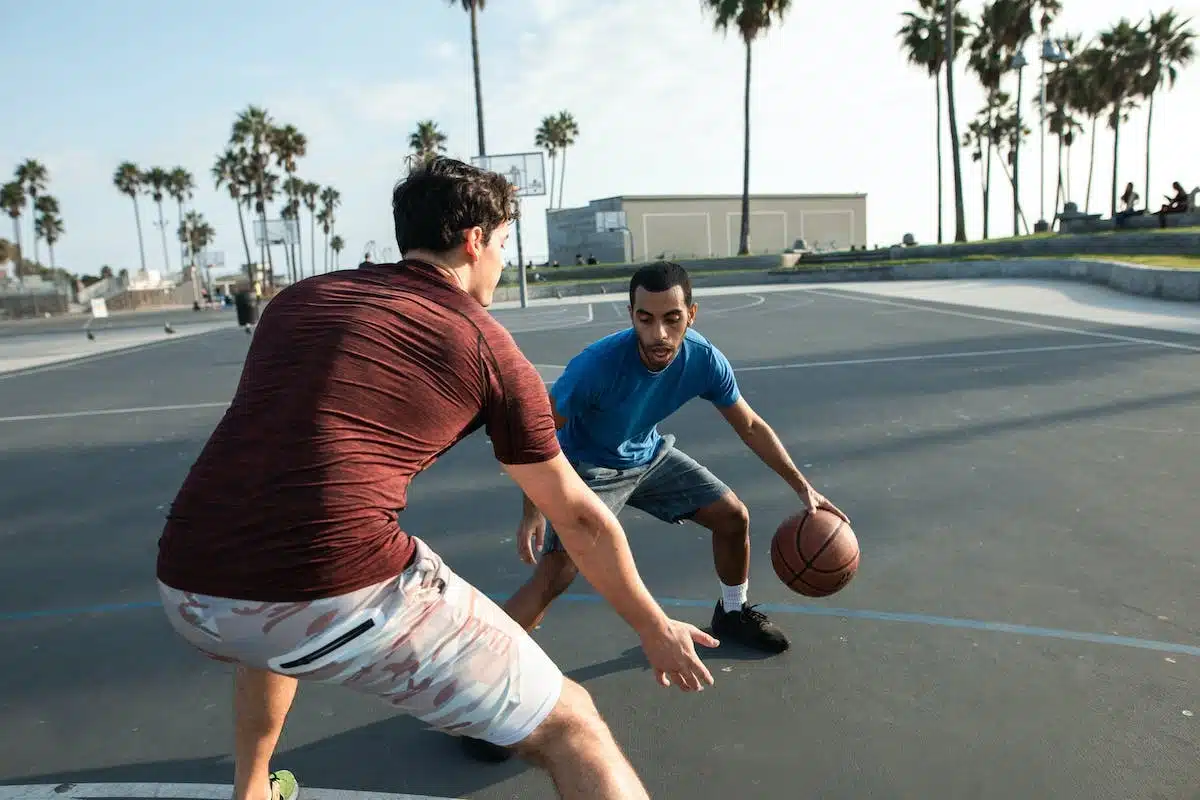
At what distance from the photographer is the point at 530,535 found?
11.5 ft

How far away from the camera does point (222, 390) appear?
42.5 feet

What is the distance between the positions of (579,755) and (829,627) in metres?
2.45

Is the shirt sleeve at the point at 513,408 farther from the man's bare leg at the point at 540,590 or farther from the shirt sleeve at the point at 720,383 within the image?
the shirt sleeve at the point at 720,383

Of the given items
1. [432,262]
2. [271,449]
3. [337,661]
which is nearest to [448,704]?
[337,661]

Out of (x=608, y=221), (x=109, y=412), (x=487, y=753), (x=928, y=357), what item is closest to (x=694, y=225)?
(x=608, y=221)

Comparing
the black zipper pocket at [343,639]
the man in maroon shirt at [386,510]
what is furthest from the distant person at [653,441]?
the black zipper pocket at [343,639]

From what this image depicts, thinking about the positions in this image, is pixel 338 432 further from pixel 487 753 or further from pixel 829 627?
pixel 829 627

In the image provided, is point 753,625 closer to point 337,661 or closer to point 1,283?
point 337,661

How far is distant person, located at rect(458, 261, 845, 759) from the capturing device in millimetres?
3516

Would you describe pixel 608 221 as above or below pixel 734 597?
above

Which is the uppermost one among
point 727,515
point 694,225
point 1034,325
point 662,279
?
point 694,225

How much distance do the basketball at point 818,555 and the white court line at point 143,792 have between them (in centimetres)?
181

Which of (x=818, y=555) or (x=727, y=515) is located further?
(x=727, y=515)

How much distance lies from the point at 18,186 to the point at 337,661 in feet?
331
